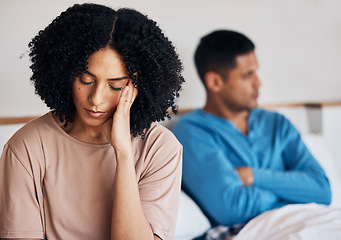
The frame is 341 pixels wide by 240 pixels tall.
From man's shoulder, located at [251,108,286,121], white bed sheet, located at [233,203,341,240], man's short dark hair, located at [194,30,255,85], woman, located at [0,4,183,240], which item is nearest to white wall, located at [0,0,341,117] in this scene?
man's short dark hair, located at [194,30,255,85]

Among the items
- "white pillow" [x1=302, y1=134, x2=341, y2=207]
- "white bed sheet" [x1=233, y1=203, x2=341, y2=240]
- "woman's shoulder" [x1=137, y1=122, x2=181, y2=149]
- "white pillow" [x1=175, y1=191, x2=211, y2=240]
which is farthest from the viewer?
"white pillow" [x1=302, y1=134, x2=341, y2=207]

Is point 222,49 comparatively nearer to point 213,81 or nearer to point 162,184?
point 213,81

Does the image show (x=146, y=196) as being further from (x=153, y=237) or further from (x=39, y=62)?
(x=39, y=62)

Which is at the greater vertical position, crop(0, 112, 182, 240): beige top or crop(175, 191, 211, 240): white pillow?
crop(0, 112, 182, 240): beige top

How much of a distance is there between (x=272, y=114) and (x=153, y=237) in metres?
1.11

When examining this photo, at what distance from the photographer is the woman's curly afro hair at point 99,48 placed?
901 millimetres

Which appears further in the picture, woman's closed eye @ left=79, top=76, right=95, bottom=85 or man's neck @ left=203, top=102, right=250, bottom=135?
man's neck @ left=203, top=102, right=250, bottom=135

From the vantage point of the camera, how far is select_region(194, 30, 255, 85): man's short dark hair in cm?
171

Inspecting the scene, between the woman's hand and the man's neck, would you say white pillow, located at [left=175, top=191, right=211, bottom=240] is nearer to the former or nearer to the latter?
the man's neck

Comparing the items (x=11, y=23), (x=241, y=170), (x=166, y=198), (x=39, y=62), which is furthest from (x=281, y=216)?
(x=11, y=23)

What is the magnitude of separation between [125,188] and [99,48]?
0.32 metres

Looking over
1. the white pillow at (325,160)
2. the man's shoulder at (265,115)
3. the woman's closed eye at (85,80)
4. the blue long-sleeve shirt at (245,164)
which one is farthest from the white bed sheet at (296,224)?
the woman's closed eye at (85,80)

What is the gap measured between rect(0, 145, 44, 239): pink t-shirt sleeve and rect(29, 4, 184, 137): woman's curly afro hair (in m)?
0.16

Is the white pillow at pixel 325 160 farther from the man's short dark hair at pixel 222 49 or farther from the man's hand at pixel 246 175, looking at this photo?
the man's short dark hair at pixel 222 49
